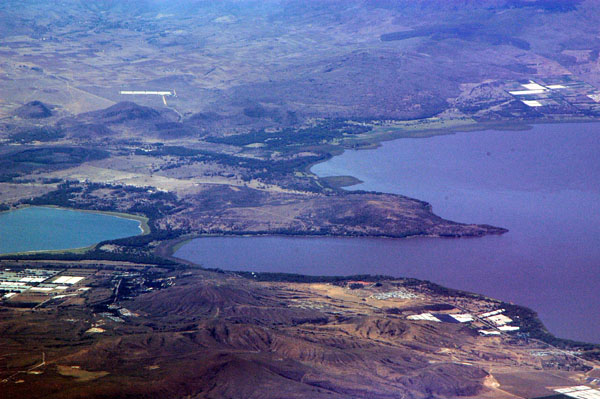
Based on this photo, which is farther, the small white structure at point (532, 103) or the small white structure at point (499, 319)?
the small white structure at point (532, 103)

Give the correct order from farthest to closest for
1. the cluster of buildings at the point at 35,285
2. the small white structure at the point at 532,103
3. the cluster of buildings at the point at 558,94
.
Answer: the small white structure at the point at 532,103
the cluster of buildings at the point at 558,94
the cluster of buildings at the point at 35,285

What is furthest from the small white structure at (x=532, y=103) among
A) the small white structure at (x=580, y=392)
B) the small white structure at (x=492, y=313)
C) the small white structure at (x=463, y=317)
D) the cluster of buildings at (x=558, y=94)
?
the small white structure at (x=580, y=392)

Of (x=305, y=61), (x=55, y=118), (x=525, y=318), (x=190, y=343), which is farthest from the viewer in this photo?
(x=305, y=61)

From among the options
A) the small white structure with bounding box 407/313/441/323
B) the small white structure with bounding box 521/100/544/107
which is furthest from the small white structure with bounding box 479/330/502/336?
the small white structure with bounding box 521/100/544/107

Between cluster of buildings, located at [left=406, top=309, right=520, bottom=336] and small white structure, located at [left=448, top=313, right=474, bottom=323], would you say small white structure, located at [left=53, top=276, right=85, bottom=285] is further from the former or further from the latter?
small white structure, located at [left=448, top=313, right=474, bottom=323]

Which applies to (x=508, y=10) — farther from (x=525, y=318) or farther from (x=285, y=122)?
(x=525, y=318)

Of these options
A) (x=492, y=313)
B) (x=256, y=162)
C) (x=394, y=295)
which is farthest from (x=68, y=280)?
(x=256, y=162)

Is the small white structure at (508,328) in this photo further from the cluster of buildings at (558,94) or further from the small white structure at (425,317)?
the cluster of buildings at (558,94)

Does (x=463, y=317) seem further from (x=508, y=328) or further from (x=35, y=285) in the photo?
(x=35, y=285)

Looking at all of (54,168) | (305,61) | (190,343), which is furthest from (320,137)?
(190,343)
